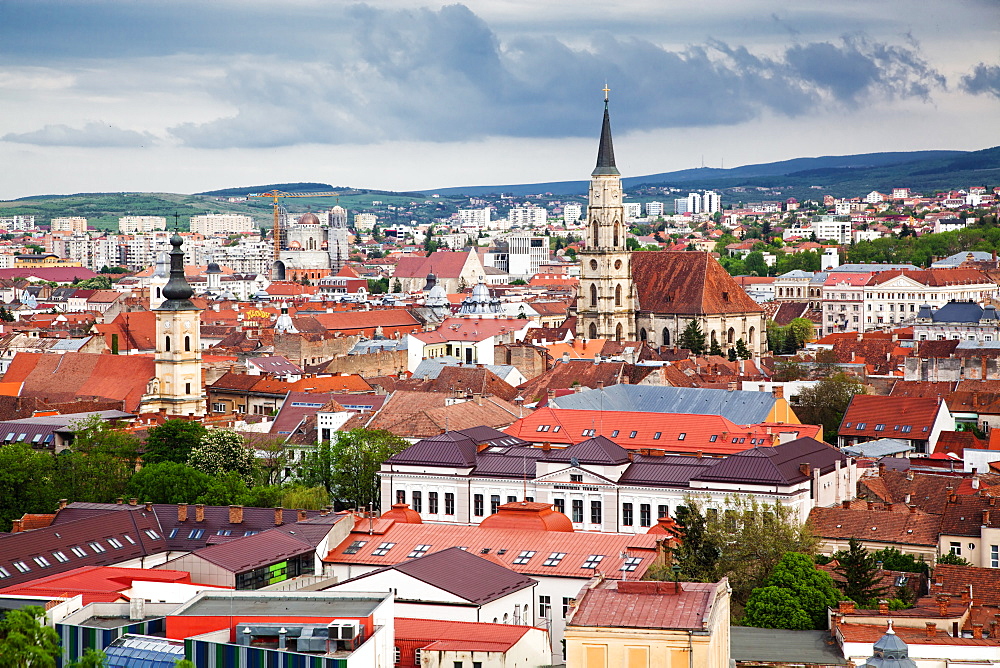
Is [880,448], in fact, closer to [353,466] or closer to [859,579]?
[353,466]

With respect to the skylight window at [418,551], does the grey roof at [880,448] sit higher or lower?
lower

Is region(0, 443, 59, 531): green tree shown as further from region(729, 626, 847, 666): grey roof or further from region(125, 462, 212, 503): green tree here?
region(729, 626, 847, 666): grey roof

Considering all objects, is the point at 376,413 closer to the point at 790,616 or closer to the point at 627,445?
the point at 627,445

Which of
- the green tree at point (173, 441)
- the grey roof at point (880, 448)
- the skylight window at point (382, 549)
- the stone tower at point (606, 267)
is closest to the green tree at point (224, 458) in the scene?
the green tree at point (173, 441)

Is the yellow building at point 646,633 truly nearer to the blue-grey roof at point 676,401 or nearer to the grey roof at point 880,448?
the blue-grey roof at point 676,401

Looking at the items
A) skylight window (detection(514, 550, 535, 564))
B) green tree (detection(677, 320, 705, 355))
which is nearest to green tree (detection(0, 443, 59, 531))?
skylight window (detection(514, 550, 535, 564))

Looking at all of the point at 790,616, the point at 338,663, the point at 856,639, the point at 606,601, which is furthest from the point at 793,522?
the point at 338,663
